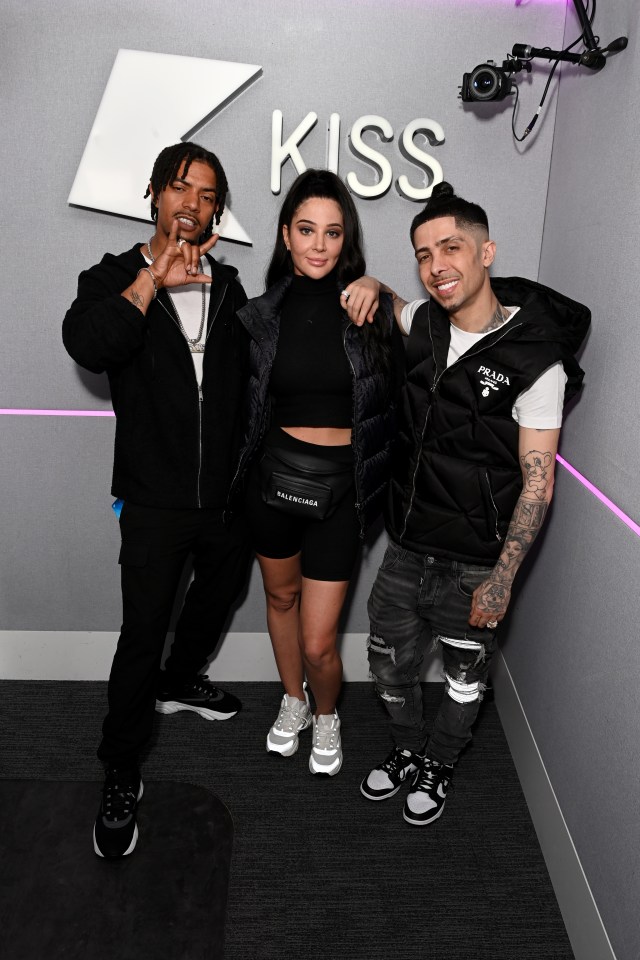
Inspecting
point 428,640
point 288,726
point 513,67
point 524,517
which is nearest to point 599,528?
point 524,517

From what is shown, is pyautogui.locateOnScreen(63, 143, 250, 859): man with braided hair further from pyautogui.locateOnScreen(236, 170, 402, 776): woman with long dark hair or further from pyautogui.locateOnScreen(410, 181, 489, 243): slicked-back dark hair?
pyautogui.locateOnScreen(410, 181, 489, 243): slicked-back dark hair

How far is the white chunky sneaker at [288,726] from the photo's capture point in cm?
264

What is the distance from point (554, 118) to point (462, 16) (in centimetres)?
43

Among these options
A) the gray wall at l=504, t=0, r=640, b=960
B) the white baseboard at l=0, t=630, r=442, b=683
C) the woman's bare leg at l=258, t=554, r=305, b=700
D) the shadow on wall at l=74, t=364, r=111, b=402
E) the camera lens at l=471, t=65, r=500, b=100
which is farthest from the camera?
the white baseboard at l=0, t=630, r=442, b=683

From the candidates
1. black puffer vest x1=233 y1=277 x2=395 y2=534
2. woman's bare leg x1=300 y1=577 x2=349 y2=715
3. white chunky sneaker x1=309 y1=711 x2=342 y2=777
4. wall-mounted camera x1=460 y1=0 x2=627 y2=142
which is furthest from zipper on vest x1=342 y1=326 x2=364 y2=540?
wall-mounted camera x1=460 y1=0 x2=627 y2=142

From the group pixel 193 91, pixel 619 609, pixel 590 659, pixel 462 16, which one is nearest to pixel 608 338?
pixel 619 609

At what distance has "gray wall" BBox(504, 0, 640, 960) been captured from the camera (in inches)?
71.0

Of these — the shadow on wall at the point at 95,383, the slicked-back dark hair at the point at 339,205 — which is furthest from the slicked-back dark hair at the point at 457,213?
the shadow on wall at the point at 95,383

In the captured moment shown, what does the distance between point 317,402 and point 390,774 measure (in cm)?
126

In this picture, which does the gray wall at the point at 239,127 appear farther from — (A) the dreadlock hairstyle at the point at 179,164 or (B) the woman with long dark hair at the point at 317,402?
(B) the woman with long dark hair at the point at 317,402

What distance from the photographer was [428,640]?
2.42 metres

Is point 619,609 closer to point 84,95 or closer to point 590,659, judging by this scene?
point 590,659

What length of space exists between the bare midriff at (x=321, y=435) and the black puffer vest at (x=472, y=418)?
0.63ft

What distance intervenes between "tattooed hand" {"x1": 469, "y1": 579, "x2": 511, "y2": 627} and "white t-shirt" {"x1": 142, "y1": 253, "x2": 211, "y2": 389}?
990 mm
